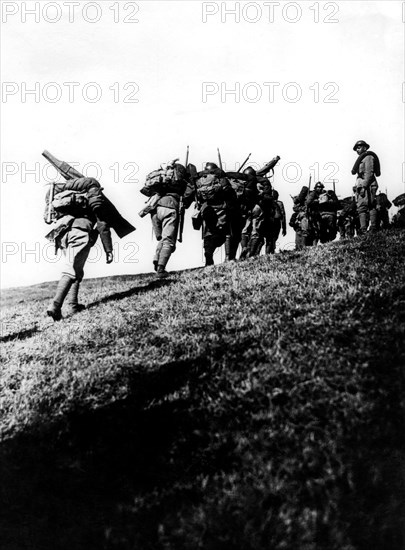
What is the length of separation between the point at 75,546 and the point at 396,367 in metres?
3.12

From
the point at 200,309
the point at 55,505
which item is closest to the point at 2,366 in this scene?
the point at 200,309

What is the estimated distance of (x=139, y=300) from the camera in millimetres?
10109

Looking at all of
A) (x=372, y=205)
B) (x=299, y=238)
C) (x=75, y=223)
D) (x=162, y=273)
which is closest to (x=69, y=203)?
(x=75, y=223)

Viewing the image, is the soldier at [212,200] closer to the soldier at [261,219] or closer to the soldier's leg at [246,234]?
the soldier at [261,219]

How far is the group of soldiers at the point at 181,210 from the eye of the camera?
1044cm

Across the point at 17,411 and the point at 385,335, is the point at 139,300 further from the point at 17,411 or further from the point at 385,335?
the point at 385,335

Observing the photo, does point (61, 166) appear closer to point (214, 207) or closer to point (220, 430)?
point (214, 207)

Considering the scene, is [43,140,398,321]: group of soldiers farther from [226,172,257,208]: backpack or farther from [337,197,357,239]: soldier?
[337,197,357,239]: soldier

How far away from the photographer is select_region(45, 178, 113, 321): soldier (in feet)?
33.8

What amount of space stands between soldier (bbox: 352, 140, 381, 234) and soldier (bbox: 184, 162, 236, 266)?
3.75m

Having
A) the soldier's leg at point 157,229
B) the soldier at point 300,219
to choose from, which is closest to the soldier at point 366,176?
the soldier at point 300,219

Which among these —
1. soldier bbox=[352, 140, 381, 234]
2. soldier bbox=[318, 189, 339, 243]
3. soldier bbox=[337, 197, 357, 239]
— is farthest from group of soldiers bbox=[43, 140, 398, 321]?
soldier bbox=[337, 197, 357, 239]

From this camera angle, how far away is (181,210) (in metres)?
14.0

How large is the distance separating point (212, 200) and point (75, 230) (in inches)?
184
